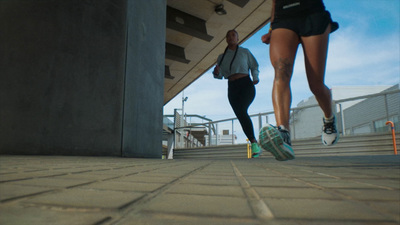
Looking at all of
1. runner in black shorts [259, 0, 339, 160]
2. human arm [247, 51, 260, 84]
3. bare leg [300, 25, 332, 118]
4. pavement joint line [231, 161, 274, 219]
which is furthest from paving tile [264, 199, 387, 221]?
human arm [247, 51, 260, 84]

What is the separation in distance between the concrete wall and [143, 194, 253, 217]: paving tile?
330 centimetres

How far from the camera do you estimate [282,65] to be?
2.64 m

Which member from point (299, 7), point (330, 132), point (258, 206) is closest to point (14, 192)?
point (258, 206)

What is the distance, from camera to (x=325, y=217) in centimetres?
56

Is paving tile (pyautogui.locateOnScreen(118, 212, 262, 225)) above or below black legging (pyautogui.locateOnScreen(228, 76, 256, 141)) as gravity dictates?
below

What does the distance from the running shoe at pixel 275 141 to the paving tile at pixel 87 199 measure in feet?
5.24

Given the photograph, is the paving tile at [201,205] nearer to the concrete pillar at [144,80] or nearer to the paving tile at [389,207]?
the paving tile at [389,207]

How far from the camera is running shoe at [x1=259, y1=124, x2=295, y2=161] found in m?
2.20

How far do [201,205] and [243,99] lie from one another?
3.73m

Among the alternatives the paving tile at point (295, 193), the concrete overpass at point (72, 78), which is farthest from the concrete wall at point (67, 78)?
the paving tile at point (295, 193)

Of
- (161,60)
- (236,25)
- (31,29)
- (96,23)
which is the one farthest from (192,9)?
(31,29)

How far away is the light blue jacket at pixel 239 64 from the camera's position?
14.2ft

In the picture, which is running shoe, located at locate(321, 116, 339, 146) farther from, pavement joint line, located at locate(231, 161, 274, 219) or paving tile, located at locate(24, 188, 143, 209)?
paving tile, located at locate(24, 188, 143, 209)

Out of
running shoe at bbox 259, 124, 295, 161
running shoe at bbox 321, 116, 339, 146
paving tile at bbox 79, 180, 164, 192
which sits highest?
running shoe at bbox 321, 116, 339, 146
